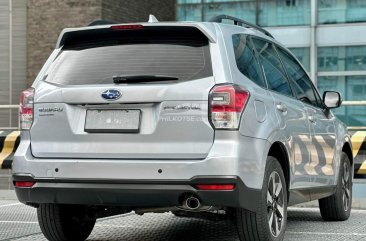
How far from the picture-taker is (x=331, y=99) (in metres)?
7.34

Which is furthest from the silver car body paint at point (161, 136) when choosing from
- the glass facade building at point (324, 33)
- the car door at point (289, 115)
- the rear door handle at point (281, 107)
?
the glass facade building at point (324, 33)

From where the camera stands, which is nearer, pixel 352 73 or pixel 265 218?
pixel 265 218

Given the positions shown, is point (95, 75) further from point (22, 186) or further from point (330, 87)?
point (330, 87)

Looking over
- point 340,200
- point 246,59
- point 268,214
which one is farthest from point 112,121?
point 340,200

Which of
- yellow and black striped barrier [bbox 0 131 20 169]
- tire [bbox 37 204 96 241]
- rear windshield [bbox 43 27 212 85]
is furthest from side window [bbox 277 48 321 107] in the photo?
yellow and black striped barrier [bbox 0 131 20 169]

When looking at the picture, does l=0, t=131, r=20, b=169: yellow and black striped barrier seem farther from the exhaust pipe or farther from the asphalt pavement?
the exhaust pipe

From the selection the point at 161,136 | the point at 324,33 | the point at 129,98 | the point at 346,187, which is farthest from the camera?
the point at 324,33

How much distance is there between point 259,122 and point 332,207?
108 inches

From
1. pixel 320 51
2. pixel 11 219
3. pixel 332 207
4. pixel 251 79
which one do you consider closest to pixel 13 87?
pixel 320 51

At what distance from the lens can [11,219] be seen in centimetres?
811

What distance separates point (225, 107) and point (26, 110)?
5.21 feet

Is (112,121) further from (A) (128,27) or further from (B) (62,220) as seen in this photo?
(B) (62,220)

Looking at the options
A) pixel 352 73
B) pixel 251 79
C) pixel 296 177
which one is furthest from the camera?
pixel 352 73

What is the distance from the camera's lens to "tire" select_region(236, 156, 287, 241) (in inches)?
208
